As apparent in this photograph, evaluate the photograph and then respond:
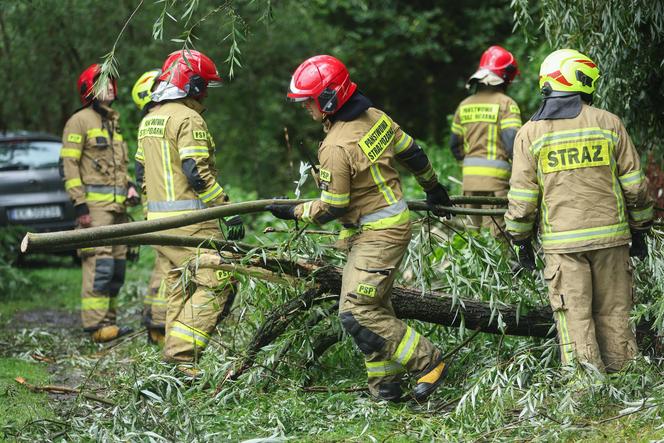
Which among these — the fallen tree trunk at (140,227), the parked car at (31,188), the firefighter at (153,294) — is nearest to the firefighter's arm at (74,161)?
the firefighter at (153,294)

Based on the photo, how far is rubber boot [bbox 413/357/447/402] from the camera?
5.61 meters

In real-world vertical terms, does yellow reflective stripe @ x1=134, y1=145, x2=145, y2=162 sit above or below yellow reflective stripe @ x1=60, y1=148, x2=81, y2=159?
above

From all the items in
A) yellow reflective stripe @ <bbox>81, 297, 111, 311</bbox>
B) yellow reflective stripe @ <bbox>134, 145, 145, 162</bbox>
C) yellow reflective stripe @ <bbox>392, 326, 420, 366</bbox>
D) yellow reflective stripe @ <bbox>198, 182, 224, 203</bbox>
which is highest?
yellow reflective stripe @ <bbox>134, 145, 145, 162</bbox>

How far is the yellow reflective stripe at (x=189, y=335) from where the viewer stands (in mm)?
6473

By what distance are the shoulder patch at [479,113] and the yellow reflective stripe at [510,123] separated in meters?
0.08

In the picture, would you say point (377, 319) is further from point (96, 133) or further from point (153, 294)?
point (96, 133)

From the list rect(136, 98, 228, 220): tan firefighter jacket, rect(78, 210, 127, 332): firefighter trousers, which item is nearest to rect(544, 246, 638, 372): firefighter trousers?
rect(136, 98, 228, 220): tan firefighter jacket

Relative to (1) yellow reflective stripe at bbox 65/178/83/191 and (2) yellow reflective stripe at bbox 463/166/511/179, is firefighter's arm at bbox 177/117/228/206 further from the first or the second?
(2) yellow reflective stripe at bbox 463/166/511/179

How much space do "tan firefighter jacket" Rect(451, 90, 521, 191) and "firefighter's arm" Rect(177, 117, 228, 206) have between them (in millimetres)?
2981

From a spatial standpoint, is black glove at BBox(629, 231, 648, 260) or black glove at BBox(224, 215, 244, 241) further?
black glove at BBox(224, 215, 244, 241)

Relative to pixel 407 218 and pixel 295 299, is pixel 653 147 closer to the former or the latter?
pixel 407 218

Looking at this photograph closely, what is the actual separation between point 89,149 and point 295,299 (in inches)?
138

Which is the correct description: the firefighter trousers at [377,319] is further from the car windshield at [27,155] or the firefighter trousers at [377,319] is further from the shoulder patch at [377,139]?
the car windshield at [27,155]

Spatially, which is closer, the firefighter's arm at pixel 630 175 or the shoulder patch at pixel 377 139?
the firefighter's arm at pixel 630 175
